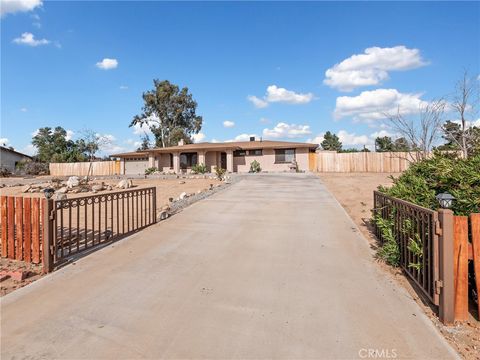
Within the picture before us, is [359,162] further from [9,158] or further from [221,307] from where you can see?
[9,158]

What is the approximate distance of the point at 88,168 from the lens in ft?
125

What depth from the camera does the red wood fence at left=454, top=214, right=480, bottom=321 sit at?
9.63 ft

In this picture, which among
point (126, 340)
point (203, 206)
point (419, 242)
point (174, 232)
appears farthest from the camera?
point (203, 206)

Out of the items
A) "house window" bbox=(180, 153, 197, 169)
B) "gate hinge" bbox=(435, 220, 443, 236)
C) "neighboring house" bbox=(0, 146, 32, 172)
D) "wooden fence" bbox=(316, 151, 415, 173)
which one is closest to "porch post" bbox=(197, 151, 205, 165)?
"house window" bbox=(180, 153, 197, 169)

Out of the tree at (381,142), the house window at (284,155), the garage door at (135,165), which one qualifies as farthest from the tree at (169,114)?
the tree at (381,142)

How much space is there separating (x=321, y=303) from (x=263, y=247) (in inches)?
88.5

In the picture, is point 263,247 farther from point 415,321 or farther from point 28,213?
point 28,213

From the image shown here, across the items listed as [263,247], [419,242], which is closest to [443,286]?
[419,242]

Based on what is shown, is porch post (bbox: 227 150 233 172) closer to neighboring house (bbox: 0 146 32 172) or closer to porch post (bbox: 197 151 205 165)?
→ porch post (bbox: 197 151 205 165)

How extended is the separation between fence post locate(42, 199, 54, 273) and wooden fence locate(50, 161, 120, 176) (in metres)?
Answer: 35.0

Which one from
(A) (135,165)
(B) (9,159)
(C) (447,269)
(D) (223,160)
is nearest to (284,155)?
(D) (223,160)

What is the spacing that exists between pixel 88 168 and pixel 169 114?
46.4ft

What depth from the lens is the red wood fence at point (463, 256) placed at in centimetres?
294

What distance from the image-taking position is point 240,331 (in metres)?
2.81
